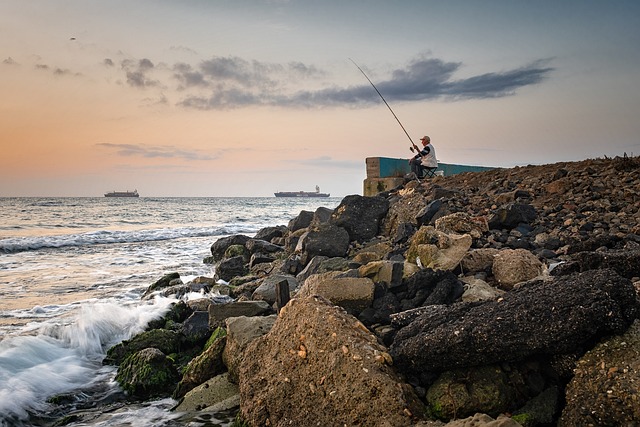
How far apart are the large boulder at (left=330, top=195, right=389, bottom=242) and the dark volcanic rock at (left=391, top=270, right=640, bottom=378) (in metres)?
6.01

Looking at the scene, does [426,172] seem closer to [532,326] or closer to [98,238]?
[532,326]

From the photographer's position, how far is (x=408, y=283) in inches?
237

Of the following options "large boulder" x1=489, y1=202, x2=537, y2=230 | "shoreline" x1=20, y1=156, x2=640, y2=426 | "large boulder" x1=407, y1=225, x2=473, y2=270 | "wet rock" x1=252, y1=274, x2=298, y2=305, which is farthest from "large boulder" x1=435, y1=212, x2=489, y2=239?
"wet rock" x1=252, y1=274, x2=298, y2=305

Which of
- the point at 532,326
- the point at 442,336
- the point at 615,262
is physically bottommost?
the point at 442,336

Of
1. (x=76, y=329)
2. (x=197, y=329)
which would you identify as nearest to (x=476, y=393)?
(x=197, y=329)

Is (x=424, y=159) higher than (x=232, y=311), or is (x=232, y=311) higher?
(x=424, y=159)

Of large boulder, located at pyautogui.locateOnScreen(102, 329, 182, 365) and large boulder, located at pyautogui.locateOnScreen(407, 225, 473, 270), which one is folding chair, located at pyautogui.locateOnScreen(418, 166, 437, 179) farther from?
large boulder, located at pyautogui.locateOnScreen(102, 329, 182, 365)

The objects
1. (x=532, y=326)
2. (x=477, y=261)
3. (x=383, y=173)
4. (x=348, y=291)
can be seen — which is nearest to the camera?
(x=532, y=326)

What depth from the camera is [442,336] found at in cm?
415

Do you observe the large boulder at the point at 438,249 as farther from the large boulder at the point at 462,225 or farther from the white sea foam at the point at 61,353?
the white sea foam at the point at 61,353

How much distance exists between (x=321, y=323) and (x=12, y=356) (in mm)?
5413

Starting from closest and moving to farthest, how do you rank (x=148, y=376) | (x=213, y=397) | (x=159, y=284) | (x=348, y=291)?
(x=213, y=397)
(x=348, y=291)
(x=148, y=376)
(x=159, y=284)

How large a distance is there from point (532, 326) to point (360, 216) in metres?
6.79

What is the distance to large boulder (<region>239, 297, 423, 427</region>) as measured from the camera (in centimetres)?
379
